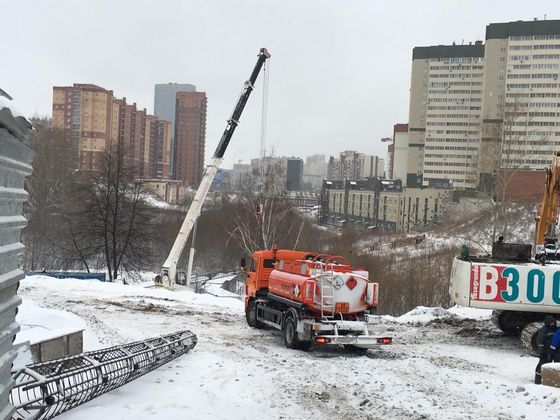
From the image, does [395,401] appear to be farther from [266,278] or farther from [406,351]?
[266,278]

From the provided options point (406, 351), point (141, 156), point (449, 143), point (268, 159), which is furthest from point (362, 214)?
point (406, 351)

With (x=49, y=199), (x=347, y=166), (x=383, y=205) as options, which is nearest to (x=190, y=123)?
(x=383, y=205)

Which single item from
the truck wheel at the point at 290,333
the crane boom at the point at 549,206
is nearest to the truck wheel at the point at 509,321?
the crane boom at the point at 549,206

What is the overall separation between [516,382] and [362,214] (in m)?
86.2

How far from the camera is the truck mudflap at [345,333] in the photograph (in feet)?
42.1

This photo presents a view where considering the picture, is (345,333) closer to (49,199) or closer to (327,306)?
(327,306)

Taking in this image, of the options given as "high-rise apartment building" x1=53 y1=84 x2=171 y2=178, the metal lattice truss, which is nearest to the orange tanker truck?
the metal lattice truss

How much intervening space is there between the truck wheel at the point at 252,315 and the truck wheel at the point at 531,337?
684 centimetres

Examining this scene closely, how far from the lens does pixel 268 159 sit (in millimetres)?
37469

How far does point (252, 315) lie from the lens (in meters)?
16.7

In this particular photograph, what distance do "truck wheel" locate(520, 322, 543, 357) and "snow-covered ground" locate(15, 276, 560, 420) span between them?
0.24m

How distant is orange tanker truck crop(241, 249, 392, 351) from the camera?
13.0 m

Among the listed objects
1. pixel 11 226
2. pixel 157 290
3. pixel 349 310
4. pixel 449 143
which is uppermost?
pixel 449 143

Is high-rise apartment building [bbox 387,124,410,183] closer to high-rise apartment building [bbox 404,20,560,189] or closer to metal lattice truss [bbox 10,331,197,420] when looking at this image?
high-rise apartment building [bbox 404,20,560,189]
